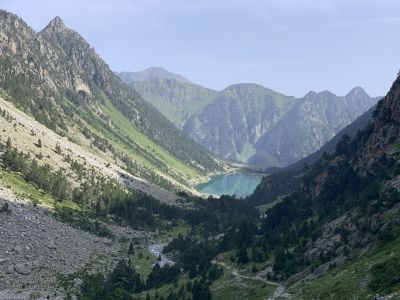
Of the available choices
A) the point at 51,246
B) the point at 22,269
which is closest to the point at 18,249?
the point at 22,269

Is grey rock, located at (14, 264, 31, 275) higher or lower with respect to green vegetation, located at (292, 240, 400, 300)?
lower

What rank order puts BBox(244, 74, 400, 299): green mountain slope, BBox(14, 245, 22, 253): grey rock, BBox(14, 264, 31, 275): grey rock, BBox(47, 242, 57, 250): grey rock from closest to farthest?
1. BBox(244, 74, 400, 299): green mountain slope
2. BBox(14, 264, 31, 275): grey rock
3. BBox(14, 245, 22, 253): grey rock
4. BBox(47, 242, 57, 250): grey rock

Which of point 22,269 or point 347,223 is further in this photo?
point 22,269

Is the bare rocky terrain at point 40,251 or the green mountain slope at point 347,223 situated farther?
the bare rocky terrain at point 40,251

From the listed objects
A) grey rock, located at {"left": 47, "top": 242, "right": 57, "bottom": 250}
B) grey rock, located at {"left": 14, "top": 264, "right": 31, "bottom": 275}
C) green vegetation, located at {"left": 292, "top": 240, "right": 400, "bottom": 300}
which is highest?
green vegetation, located at {"left": 292, "top": 240, "right": 400, "bottom": 300}

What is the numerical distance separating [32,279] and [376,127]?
94.1 m

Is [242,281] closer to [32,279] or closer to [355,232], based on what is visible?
[355,232]

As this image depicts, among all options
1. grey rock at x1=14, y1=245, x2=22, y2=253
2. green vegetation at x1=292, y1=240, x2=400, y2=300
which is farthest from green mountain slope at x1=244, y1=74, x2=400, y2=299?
grey rock at x1=14, y1=245, x2=22, y2=253

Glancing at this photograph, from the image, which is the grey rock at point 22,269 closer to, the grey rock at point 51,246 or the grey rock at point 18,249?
the grey rock at point 18,249

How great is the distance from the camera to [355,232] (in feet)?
300

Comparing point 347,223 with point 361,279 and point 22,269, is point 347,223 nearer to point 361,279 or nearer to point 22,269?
A: point 361,279

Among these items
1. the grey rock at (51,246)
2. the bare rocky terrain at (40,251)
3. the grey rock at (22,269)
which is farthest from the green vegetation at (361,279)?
the grey rock at (51,246)

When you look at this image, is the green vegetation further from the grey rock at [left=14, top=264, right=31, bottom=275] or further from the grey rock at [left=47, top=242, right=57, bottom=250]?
the grey rock at [left=47, top=242, right=57, bottom=250]

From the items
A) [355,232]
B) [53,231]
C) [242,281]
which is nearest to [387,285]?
[355,232]
